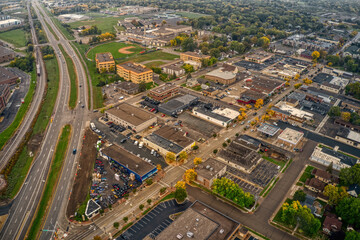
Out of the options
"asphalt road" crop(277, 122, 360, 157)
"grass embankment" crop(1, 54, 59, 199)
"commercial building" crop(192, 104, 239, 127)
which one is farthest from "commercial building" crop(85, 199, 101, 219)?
"asphalt road" crop(277, 122, 360, 157)

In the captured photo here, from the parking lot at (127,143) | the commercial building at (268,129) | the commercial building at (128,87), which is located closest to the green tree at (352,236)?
the commercial building at (268,129)

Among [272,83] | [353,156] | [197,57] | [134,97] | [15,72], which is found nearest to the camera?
[353,156]

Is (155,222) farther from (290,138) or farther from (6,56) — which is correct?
(6,56)

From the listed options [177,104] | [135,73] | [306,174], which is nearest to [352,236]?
[306,174]

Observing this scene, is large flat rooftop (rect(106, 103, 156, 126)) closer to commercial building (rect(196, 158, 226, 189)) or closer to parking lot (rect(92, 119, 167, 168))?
parking lot (rect(92, 119, 167, 168))

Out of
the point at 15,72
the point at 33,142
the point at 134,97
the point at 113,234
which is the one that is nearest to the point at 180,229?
the point at 113,234

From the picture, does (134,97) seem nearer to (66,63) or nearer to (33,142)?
(33,142)
